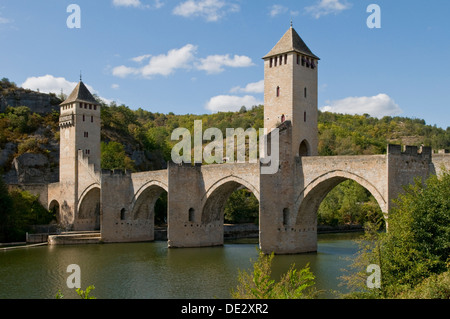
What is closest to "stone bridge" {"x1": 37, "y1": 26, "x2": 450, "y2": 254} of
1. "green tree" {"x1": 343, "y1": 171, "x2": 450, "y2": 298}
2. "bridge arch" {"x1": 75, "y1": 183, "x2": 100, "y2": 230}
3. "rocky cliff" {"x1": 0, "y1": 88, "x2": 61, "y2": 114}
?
"bridge arch" {"x1": 75, "y1": 183, "x2": 100, "y2": 230}

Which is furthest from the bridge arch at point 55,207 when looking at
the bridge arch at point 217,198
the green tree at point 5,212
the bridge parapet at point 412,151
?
the bridge parapet at point 412,151

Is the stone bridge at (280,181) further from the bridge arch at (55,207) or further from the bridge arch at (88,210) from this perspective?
the bridge arch at (55,207)

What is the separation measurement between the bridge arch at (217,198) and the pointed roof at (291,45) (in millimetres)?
8169

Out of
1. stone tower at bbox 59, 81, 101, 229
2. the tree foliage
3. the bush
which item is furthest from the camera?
stone tower at bbox 59, 81, 101, 229

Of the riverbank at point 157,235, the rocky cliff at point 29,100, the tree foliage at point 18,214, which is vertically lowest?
the riverbank at point 157,235

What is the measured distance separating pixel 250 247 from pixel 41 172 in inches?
1072

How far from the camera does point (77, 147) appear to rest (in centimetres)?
4297

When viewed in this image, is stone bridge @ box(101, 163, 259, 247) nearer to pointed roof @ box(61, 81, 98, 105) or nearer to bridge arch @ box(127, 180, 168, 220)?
bridge arch @ box(127, 180, 168, 220)

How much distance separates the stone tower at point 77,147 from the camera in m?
42.7

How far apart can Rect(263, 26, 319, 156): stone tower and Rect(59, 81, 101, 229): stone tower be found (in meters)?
20.2

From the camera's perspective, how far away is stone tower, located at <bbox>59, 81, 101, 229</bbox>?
4269 cm

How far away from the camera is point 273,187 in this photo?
2686 cm

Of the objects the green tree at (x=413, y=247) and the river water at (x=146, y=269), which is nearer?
the green tree at (x=413, y=247)
